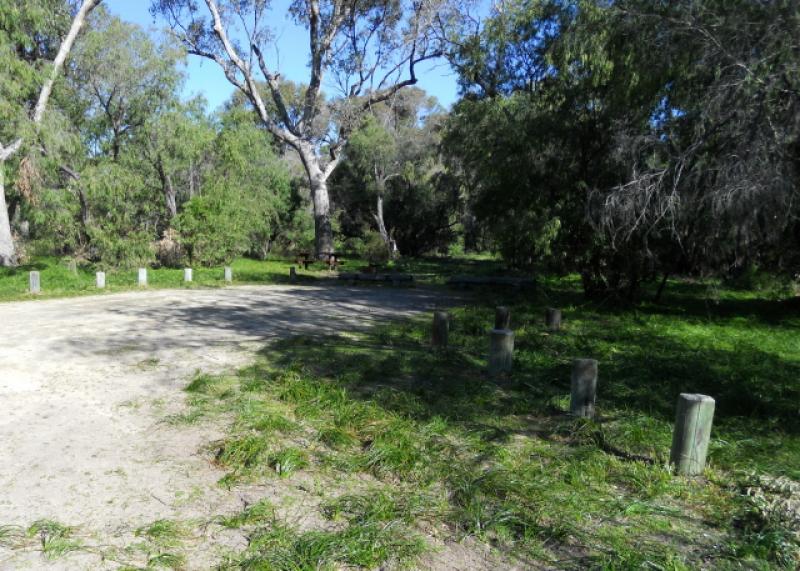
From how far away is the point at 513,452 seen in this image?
15.9ft

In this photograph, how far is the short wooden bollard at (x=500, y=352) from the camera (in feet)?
23.1

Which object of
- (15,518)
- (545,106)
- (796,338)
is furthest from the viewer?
(545,106)

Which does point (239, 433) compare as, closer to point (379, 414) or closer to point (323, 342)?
point (379, 414)

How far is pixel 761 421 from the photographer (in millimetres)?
5891

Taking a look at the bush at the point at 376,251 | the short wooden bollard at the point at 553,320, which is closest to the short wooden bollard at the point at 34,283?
the short wooden bollard at the point at 553,320

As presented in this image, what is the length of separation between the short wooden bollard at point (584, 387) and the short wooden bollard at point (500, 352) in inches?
55.8

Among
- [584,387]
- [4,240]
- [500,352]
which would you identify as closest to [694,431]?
[584,387]

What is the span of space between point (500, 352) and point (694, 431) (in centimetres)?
279

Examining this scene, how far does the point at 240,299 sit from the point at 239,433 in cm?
921

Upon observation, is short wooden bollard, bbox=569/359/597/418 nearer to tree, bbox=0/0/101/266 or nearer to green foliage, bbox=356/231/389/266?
tree, bbox=0/0/101/266

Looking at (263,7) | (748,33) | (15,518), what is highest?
(263,7)

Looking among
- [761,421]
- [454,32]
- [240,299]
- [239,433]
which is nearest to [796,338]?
[761,421]

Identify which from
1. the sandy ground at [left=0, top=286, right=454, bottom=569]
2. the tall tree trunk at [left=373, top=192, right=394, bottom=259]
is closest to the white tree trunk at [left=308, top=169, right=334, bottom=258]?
the tall tree trunk at [left=373, top=192, right=394, bottom=259]

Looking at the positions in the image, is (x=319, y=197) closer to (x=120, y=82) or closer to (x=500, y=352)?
(x=120, y=82)
